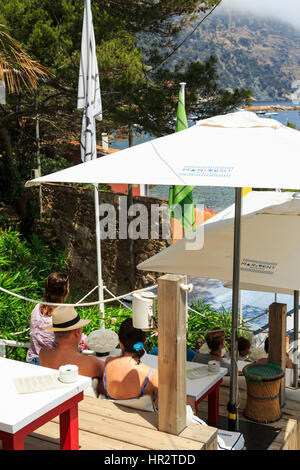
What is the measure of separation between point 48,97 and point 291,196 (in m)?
12.1

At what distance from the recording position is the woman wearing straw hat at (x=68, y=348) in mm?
3221

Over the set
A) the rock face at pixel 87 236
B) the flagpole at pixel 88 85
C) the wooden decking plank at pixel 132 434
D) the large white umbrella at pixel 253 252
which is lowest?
the rock face at pixel 87 236

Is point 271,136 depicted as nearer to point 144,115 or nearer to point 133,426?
point 133,426

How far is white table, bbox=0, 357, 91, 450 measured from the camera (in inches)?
89.4

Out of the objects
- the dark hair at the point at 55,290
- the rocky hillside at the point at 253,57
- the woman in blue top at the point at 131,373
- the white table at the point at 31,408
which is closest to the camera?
the white table at the point at 31,408

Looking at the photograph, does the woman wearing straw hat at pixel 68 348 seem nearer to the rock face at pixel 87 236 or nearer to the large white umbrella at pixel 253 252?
the large white umbrella at pixel 253 252

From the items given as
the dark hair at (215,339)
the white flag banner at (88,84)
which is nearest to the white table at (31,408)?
the dark hair at (215,339)

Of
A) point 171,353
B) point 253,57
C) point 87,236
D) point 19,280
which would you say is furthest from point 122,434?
point 253,57

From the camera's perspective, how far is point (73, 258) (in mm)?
18312

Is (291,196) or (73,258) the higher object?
(291,196)

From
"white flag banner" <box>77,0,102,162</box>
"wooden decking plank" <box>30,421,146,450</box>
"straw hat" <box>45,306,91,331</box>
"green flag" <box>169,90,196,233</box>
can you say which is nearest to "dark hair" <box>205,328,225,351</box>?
"straw hat" <box>45,306,91,331</box>

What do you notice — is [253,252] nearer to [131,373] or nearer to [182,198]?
[131,373]

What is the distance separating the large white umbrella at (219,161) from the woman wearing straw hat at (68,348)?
84cm

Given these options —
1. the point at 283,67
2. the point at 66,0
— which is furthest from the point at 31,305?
the point at 283,67
